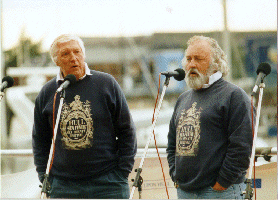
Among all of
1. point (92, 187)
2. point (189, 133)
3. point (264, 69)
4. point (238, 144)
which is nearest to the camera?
point (264, 69)

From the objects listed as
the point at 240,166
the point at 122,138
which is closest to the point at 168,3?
the point at 122,138

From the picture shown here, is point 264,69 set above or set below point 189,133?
above

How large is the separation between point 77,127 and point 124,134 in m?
0.26

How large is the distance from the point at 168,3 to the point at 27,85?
242 cm

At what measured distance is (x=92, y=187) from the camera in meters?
2.30

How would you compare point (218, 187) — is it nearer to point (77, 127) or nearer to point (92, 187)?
point (92, 187)

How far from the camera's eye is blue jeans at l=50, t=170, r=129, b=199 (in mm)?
2299

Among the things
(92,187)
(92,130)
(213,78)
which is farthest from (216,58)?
(92,187)

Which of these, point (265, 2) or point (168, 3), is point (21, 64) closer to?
point (168, 3)

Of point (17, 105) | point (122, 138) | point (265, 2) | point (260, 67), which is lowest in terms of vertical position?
point (17, 105)

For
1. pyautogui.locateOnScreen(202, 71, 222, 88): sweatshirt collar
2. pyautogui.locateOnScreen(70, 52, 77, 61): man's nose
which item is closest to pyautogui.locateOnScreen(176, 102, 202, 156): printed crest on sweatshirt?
pyautogui.locateOnScreen(202, 71, 222, 88): sweatshirt collar

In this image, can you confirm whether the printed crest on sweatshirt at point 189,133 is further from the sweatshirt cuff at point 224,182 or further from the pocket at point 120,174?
the pocket at point 120,174

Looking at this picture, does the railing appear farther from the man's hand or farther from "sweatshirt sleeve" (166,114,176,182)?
the man's hand

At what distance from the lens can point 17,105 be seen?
6.28 meters
